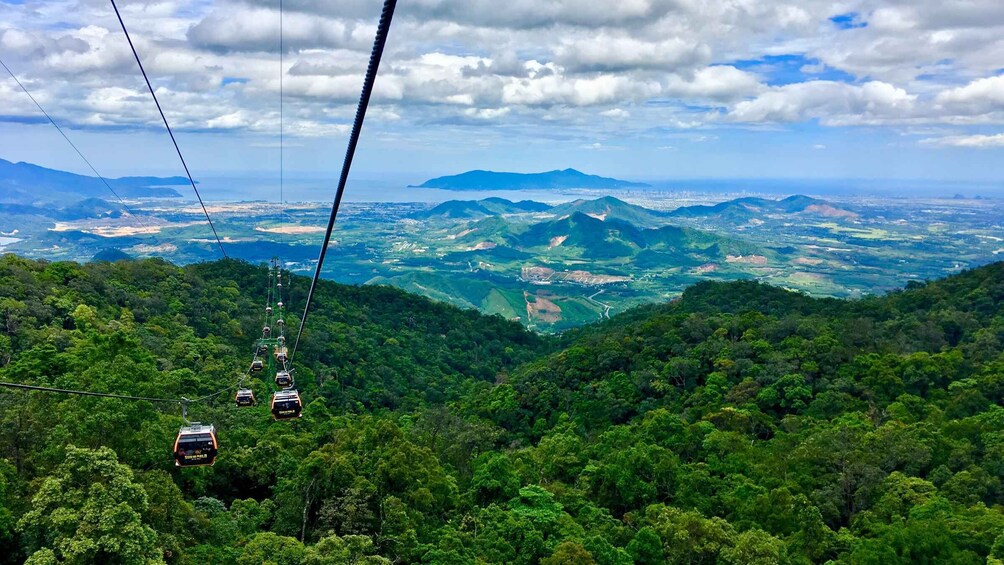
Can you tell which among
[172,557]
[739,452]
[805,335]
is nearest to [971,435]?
[739,452]

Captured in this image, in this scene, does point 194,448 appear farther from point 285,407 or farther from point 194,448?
point 285,407

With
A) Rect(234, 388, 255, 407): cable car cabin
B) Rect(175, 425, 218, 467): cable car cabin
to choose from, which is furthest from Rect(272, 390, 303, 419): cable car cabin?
Rect(175, 425, 218, 467): cable car cabin

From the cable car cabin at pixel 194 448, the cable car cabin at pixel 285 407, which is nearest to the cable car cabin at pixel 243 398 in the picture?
the cable car cabin at pixel 285 407

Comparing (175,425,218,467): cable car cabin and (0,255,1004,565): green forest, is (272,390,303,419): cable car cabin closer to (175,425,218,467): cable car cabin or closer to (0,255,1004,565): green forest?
(0,255,1004,565): green forest

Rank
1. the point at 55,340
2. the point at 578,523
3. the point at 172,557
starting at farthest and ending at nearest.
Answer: the point at 55,340, the point at 578,523, the point at 172,557

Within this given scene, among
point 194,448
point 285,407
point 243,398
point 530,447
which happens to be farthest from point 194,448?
point 530,447

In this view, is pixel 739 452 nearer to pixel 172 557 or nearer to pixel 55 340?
pixel 172 557
